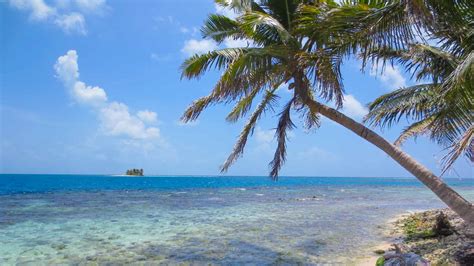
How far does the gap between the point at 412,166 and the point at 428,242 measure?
16.3 feet

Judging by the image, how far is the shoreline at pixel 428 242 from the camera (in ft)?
21.8

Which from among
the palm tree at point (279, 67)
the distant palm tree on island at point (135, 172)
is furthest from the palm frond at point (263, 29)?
the distant palm tree on island at point (135, 172)

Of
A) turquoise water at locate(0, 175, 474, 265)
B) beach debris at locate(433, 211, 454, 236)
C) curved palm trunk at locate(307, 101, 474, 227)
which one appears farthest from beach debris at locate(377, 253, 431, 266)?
beach debris at locate(433, 211, 454, 236)

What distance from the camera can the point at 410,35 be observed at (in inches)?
174

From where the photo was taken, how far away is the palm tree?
605 cm

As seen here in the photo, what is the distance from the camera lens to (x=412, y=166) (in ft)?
18.5

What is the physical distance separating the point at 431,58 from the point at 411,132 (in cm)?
388

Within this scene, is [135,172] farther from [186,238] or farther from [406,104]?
[406,104]

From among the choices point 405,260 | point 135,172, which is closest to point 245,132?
point 405,260

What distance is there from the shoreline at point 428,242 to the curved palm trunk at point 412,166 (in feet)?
5.02

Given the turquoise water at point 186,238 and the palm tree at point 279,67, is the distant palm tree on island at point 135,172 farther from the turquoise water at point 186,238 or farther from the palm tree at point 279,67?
A: the palm tree at point 279,67

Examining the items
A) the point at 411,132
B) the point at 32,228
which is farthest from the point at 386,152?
the point at 32,228

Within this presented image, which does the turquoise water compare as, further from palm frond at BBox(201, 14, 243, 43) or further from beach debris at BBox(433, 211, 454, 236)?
palm frond at BBox(201, 14, 243, 43)

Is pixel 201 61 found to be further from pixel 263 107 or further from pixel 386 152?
pixel 386 152
